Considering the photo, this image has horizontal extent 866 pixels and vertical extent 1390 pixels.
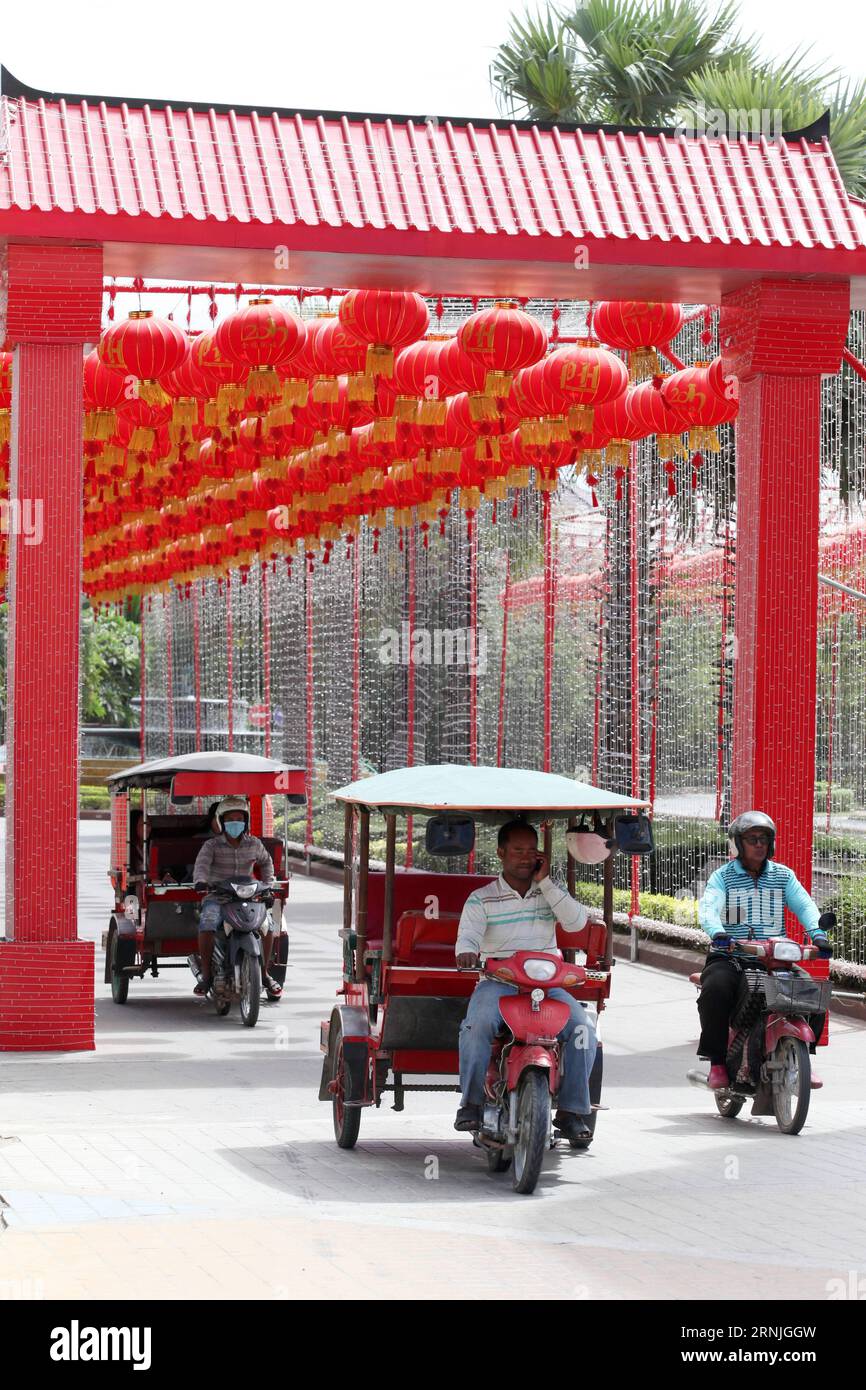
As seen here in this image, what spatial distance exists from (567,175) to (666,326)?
1307 mm

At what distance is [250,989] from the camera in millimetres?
14758

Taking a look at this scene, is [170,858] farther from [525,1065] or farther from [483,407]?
[525,1065]

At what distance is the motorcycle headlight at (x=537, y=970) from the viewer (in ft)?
30.1

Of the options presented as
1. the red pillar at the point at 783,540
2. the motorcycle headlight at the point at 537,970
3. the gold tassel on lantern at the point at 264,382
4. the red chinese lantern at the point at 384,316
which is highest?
the red chinese lantern at the point at 384,316

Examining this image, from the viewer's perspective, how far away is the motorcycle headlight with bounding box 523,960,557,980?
361 inches

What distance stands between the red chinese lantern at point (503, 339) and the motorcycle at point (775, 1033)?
15.0 ft

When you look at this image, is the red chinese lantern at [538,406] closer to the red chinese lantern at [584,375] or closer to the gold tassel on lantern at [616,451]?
the red chinese lantern at [584,375]

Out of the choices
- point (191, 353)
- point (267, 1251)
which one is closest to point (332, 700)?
point (191, 353)

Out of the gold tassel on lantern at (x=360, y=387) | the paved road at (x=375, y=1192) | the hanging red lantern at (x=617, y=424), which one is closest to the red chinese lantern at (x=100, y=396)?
the gold tassel on lantern at (x=360, y=387)

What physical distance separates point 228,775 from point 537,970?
7465 mm

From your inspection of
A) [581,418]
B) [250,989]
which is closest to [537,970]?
[250,989]

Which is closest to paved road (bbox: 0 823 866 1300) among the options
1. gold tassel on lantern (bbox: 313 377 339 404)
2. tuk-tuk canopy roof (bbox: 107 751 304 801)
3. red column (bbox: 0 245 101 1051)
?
red column (bbox: 0 245 101 1051)

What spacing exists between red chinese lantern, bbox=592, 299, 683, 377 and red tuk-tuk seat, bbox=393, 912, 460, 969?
5.32m

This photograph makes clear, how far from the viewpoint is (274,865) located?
17094 mm
